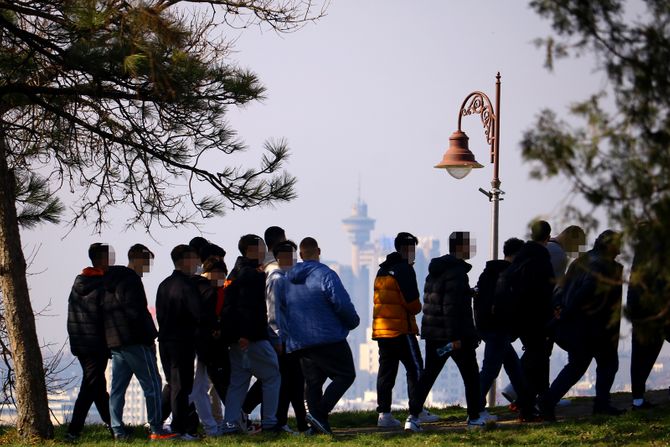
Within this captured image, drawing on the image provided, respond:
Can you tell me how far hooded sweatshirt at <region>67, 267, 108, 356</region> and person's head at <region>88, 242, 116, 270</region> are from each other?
58mm

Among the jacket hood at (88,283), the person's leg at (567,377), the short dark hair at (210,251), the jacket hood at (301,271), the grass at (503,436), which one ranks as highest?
the short dark hair at (210,251)

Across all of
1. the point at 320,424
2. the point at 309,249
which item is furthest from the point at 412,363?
the point at 309,249

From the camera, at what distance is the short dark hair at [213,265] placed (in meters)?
11.8

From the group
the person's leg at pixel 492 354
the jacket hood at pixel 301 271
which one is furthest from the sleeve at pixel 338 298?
the person's leg at pixel 492 354

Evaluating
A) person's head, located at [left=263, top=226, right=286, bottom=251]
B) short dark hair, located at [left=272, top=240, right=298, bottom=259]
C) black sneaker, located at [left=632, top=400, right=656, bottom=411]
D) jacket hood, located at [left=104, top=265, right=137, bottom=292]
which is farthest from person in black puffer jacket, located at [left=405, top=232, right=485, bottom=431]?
jacket hood, located at [left=104, top=265, right=137, bottom=292]

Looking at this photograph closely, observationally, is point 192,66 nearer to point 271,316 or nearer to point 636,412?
point 271,316

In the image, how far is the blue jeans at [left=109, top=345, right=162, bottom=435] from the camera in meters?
11.6

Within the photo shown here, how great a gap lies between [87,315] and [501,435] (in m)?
3.73

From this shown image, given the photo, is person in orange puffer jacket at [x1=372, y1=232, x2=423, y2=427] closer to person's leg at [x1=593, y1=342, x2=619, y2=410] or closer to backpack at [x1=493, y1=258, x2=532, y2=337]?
backpack at [x1=493, y1=258, x2=532, y2=337]

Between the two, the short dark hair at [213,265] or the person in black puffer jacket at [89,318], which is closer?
the person in black puffer jacket at [89,318]

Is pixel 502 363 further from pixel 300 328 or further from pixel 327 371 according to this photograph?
pixel 300 328

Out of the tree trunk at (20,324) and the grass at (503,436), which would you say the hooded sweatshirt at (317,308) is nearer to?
the grass at (503,436)

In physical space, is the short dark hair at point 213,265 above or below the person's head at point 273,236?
below

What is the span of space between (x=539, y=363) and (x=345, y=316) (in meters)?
2.00
